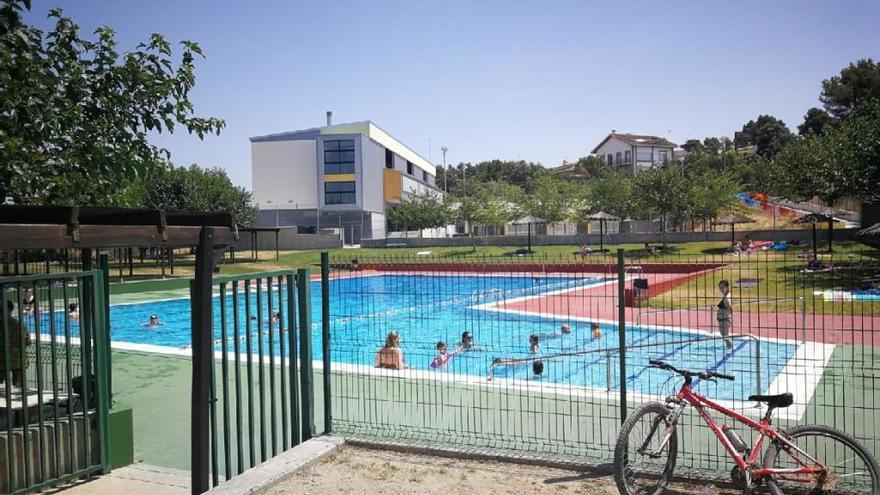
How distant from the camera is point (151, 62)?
348 inches

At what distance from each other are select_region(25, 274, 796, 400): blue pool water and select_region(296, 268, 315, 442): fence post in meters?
0.81

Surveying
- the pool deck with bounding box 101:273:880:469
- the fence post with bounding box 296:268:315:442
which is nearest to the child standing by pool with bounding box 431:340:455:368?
the pool deck with bounding box 101:273:880:469

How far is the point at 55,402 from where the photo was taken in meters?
5.65

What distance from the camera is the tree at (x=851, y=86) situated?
63.7m

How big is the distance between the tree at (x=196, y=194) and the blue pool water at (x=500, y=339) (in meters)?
24.7

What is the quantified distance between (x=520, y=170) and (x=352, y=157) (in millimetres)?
66034

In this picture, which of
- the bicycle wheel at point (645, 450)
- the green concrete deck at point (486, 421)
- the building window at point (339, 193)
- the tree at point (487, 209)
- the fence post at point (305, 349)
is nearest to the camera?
the bicycle wheel at point (645, 450)

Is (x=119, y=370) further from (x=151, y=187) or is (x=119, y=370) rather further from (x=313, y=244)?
(x=313, y=244)

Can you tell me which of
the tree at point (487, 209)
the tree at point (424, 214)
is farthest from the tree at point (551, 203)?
the tree at point (424, 214)

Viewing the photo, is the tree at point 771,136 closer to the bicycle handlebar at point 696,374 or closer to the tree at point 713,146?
the tree at point 713,146

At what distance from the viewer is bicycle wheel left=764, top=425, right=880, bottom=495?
469 cm

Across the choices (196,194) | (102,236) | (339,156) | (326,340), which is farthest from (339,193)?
(102,236)

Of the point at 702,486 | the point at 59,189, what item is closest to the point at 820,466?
the point at 702,486

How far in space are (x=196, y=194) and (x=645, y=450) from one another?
49.4 metres
